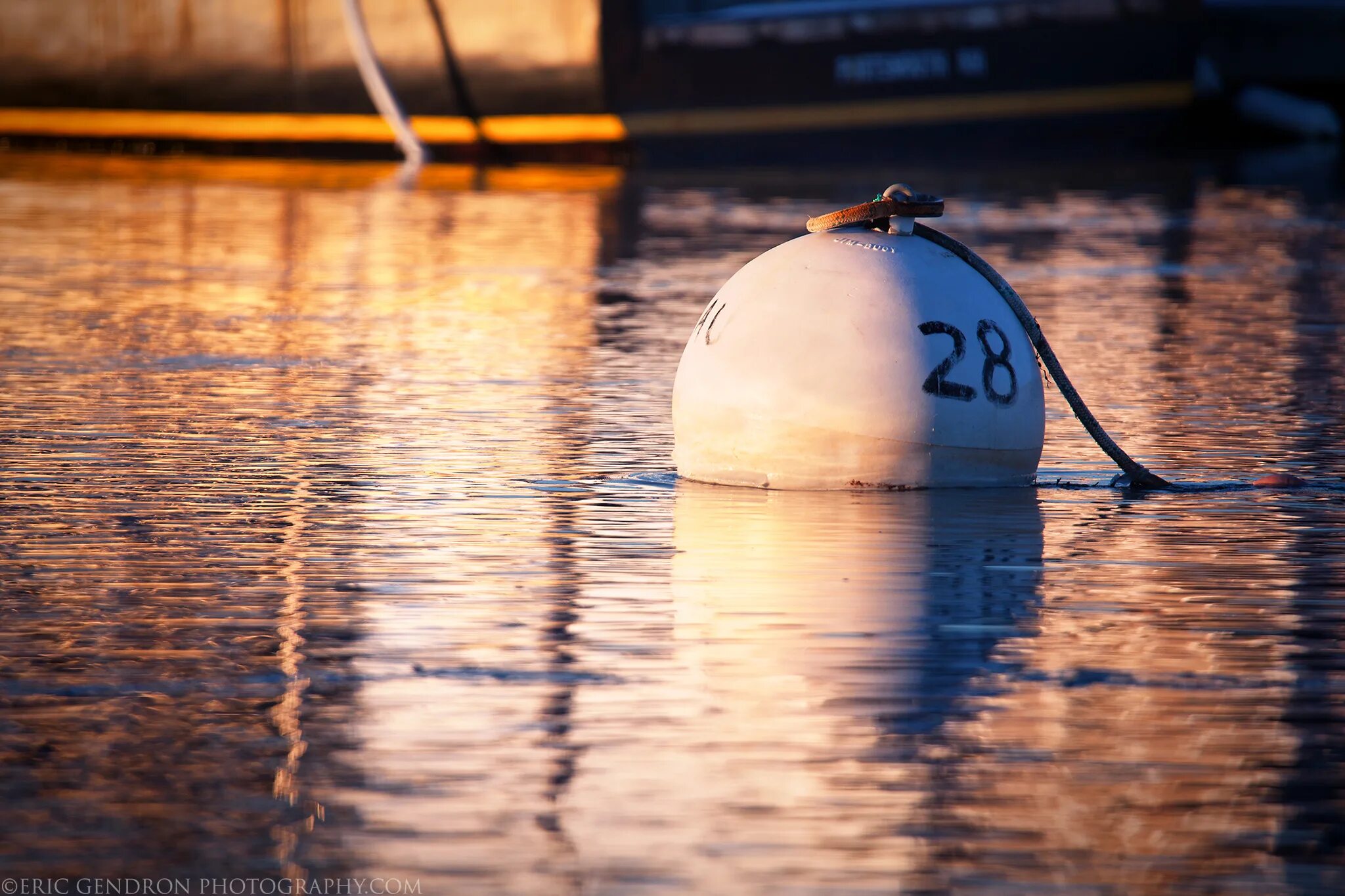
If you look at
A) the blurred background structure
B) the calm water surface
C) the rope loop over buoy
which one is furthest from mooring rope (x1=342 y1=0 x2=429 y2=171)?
the rope loop over buoy

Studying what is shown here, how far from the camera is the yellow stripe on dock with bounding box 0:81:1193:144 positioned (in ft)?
99.3

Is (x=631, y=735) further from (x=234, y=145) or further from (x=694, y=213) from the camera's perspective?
(x=234, y=145)

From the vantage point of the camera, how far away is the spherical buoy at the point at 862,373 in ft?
28.0

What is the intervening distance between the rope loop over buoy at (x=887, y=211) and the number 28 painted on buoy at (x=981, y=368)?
409mm

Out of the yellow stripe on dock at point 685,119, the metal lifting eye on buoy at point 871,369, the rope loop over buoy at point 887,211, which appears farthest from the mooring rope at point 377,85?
the metal lifting eye on buoy at point 871,369

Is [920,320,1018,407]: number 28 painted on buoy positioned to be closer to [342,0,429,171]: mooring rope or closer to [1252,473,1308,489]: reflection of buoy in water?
[1252,473,1308,489]: reflection of buoy in water

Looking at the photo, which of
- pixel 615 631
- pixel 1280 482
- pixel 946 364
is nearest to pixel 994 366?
pixel 946 364

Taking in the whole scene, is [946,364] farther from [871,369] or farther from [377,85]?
[377,85]

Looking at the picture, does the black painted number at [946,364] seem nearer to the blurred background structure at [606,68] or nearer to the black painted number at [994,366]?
the black painted number at [994,366]

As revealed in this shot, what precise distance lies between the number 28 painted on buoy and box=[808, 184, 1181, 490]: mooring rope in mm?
195

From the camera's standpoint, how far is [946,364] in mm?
8570

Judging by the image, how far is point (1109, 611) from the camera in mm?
6945

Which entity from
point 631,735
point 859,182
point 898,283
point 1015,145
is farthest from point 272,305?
point 1015,145

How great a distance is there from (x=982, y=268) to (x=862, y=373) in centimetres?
70
